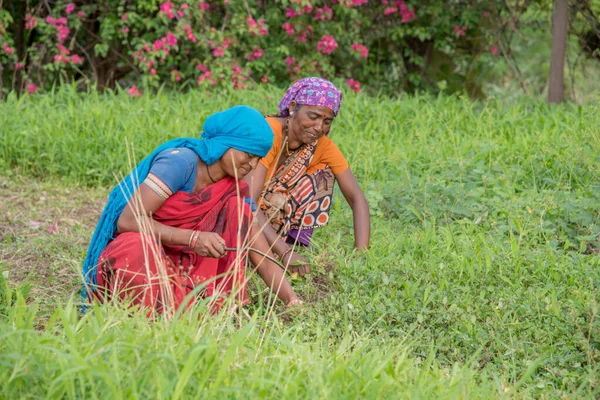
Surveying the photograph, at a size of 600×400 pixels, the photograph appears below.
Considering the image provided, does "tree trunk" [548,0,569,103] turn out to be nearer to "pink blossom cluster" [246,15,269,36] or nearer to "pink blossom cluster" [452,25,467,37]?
"pink blossom cluster" [452,25,467,37]

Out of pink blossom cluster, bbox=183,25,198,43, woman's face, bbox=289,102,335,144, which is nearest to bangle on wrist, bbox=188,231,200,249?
woman's face, bbox=289,102,335,144

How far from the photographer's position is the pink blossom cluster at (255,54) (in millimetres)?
8296

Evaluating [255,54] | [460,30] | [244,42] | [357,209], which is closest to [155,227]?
[357,209]

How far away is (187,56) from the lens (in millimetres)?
8727

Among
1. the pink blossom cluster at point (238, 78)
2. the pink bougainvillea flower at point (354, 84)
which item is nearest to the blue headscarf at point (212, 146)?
the pink blossom cluster at point (238, 78)

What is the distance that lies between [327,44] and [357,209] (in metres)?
4.18

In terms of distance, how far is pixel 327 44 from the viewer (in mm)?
8398

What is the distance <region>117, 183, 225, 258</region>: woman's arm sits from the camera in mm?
3554

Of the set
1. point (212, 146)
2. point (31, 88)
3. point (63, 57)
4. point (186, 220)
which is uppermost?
point (212, 146)

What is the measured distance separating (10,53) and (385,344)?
19.9 feet

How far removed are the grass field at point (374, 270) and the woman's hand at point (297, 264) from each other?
0.09 metres

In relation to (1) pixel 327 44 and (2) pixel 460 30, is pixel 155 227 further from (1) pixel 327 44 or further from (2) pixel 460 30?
(2) pixel 460 30

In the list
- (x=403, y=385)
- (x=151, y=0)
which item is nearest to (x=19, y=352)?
(x=403, y=385)

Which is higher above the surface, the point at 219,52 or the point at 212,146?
the point at 212,146
